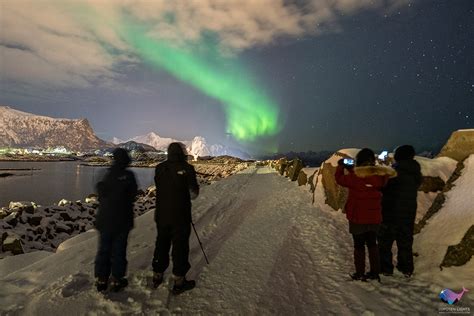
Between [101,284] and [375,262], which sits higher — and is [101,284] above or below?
below

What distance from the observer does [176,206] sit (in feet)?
16.4

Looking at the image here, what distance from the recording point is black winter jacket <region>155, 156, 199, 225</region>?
5.00 meters

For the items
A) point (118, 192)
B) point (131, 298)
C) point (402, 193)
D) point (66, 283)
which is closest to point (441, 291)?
point (402, 193)

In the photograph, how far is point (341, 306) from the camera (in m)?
4.62

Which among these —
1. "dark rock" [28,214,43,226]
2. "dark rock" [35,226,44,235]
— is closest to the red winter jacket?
"dark rock" [35,226,44,235]

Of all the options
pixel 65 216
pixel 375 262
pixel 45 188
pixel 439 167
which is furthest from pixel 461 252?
pixel 45 188

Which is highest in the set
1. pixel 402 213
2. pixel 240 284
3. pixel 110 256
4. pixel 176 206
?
pixel 176 206

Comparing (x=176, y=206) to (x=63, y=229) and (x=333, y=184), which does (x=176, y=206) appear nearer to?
(x=333, y=184)

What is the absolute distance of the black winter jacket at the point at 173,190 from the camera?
5000 millimetres

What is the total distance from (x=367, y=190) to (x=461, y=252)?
81.8 inches

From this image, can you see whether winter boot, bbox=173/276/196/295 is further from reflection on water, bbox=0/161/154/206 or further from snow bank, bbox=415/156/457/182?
snow bank, bbox=415/156/457/182

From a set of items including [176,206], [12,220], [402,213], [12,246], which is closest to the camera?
[176,206]

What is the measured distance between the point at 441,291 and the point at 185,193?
14.8ft

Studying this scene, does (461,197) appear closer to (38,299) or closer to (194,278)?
(194,278)
